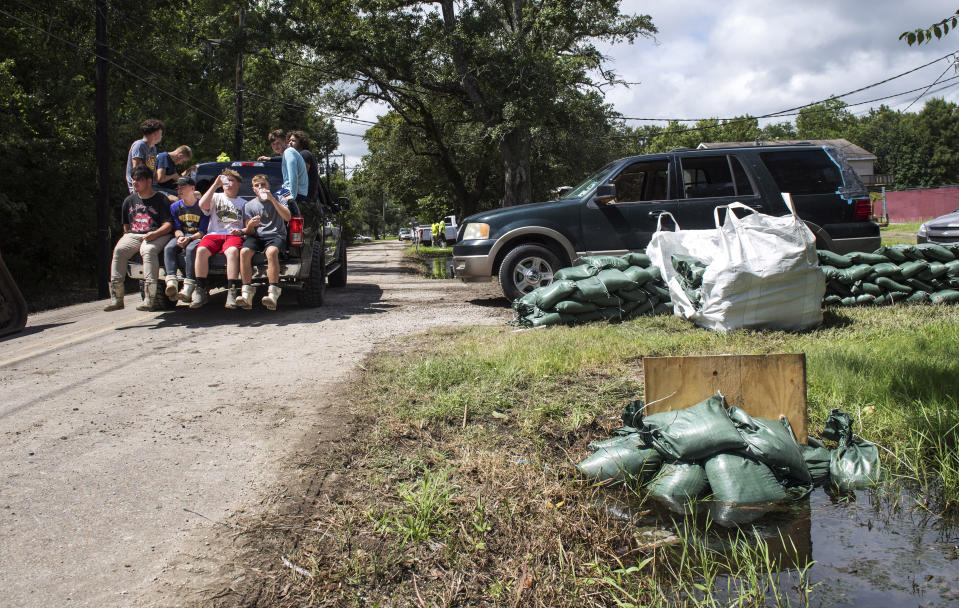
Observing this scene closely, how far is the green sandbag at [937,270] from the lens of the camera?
689 cm

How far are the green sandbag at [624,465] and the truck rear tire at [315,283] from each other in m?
6.24

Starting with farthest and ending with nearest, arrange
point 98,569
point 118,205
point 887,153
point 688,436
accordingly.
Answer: point 887,153
point 118,205
point 688,436
point 98,569

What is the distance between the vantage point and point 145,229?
7.91 metres

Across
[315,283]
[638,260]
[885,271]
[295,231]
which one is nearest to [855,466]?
[638,260]

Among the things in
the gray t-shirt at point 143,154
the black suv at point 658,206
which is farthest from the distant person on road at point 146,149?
the black suv at point 658,206

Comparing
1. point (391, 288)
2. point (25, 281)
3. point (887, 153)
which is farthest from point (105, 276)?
point (887, 153)

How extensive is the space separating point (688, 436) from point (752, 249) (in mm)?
3205

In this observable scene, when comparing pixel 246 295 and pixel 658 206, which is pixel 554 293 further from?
pixel 246 295

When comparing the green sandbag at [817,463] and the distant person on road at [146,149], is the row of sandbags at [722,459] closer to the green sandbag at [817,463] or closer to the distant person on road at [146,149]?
the green sandbag at [817,463]

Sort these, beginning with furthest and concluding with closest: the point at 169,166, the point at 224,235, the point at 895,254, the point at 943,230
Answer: the point at 943,230 → the point at 169,166 → the point at 224,235 → the point at 895,254

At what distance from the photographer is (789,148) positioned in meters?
8.17

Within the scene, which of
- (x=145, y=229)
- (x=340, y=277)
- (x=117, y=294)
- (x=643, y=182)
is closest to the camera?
(x=145, y=229)

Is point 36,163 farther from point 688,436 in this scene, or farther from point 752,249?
point 688,436

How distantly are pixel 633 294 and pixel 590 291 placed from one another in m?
0.52
